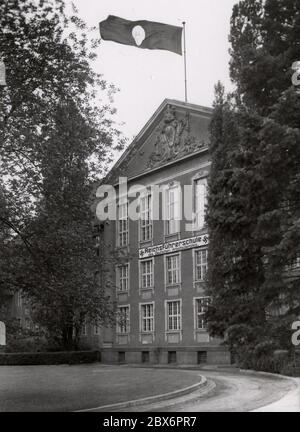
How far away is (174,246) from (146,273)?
12.3 feet

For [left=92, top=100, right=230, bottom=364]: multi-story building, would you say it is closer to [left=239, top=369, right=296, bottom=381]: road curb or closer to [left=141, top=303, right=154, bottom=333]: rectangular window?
[left=141, top=303, right=154, bottom=333]: rectangular window

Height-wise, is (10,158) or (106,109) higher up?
(106,109)

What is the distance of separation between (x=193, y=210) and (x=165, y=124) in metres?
5.89

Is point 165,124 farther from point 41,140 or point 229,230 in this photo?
point 41,140

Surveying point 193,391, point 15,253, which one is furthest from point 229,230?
point 15,253

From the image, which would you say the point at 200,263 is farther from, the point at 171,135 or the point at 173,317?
the point at 171,135

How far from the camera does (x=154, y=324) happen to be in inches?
1497

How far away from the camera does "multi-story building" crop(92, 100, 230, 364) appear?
1380 inches

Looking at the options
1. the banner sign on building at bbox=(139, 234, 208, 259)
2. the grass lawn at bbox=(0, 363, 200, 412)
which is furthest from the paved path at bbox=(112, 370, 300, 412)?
the banner sign on building at bbox=(139, 234, 208, 259)

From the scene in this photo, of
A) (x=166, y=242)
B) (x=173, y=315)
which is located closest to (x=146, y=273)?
(x=166, y=242)

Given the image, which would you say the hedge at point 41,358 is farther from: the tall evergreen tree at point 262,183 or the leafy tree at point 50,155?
the leafy tree at point 50,155

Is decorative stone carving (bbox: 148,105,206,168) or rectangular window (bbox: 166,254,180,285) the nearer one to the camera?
decorative stone carving (bbox: 148,105,206,168)

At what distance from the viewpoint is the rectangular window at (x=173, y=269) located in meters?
36.8

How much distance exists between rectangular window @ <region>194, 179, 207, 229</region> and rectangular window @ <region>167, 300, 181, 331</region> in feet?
16.1
